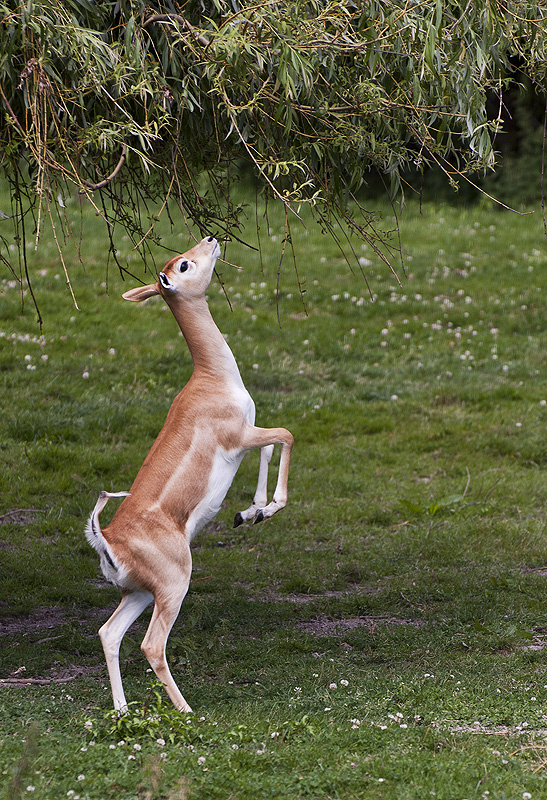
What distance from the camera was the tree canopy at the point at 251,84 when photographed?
14.4ft

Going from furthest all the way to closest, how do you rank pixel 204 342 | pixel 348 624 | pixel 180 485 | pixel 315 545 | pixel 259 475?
pixel 315 545
pixel 348 624
pixel 204 342
pixel 259 475
pixel 180 485

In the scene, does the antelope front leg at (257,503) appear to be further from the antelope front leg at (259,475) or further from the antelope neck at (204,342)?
the antelope neck at (204,342)

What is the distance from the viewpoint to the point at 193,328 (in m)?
4.82

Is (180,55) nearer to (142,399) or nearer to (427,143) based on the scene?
(427,143)

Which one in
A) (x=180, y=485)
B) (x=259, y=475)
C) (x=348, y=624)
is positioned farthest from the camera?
(x=348, y=624)

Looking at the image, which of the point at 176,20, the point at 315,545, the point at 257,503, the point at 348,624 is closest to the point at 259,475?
the point at 257,503

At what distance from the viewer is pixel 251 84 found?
4918mm

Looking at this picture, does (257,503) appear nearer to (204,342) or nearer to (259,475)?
(259,475)

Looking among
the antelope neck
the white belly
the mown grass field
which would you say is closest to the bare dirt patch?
the mown grass field

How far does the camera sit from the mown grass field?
12.6 feet

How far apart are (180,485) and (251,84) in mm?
2315

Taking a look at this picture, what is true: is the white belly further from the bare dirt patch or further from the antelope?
the bare dirt patch

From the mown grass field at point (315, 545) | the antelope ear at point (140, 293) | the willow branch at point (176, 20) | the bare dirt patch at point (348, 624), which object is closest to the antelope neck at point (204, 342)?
the antelope ear at point (140, 293)

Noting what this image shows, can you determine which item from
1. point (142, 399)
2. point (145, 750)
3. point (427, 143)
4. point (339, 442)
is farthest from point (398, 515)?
point (145, 750)
